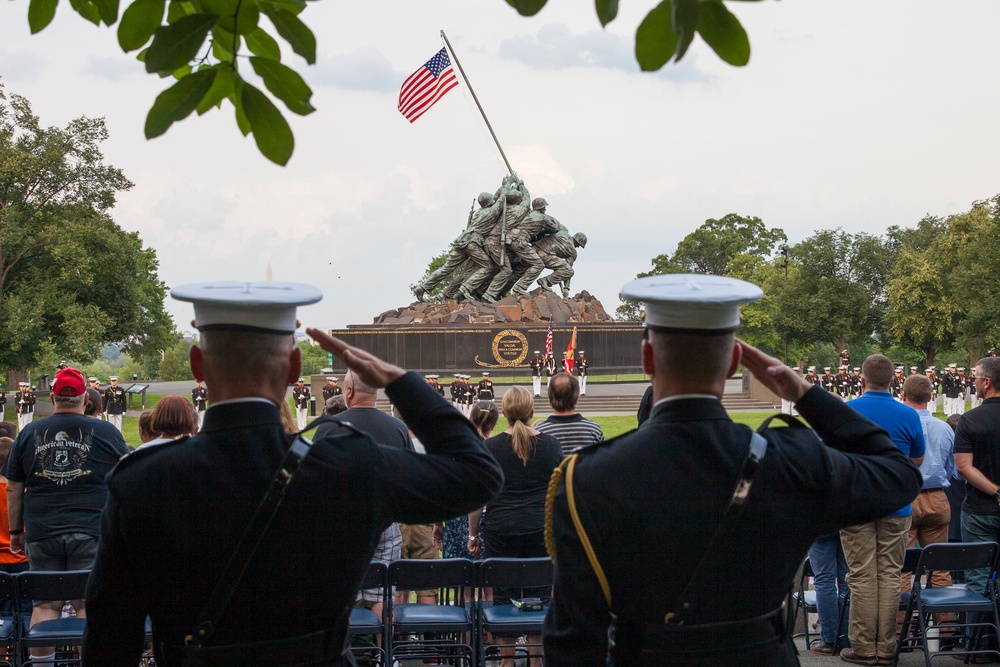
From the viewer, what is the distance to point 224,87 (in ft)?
9.35

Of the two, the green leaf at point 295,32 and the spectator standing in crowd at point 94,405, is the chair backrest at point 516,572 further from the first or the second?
the green leaf at point 295,32

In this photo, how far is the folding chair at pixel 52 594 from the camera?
5301mm

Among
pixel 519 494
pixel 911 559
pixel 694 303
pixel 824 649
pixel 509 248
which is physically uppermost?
pixel 509 248

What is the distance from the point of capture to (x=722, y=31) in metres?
2.54

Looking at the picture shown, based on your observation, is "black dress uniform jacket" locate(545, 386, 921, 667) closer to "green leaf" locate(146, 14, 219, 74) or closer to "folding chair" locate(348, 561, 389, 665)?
"green leaf" locate(146, 14, 219, 74)

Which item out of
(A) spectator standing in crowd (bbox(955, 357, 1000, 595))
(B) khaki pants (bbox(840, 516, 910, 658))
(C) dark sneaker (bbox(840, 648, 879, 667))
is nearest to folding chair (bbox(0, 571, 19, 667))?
(B) khaki pants (bbox(840, 516, 910, 658))

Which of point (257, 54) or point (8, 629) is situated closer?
point (257, 54)

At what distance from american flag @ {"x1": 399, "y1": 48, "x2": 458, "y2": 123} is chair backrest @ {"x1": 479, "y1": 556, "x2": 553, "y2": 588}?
93.8 ft

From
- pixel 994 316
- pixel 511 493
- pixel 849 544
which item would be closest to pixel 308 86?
pixel 511 493

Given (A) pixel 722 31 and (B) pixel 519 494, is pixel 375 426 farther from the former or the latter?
(A) pixel 722 31

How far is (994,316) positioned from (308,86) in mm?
46317

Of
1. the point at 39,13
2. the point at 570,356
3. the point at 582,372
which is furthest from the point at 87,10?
the point at 570,356

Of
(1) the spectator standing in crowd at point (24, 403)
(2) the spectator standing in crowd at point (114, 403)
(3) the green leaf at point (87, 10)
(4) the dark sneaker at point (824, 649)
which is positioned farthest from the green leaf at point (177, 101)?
(1) the spectator standing in crowd at point (24, 403)

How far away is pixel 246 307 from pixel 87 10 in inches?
62.2
